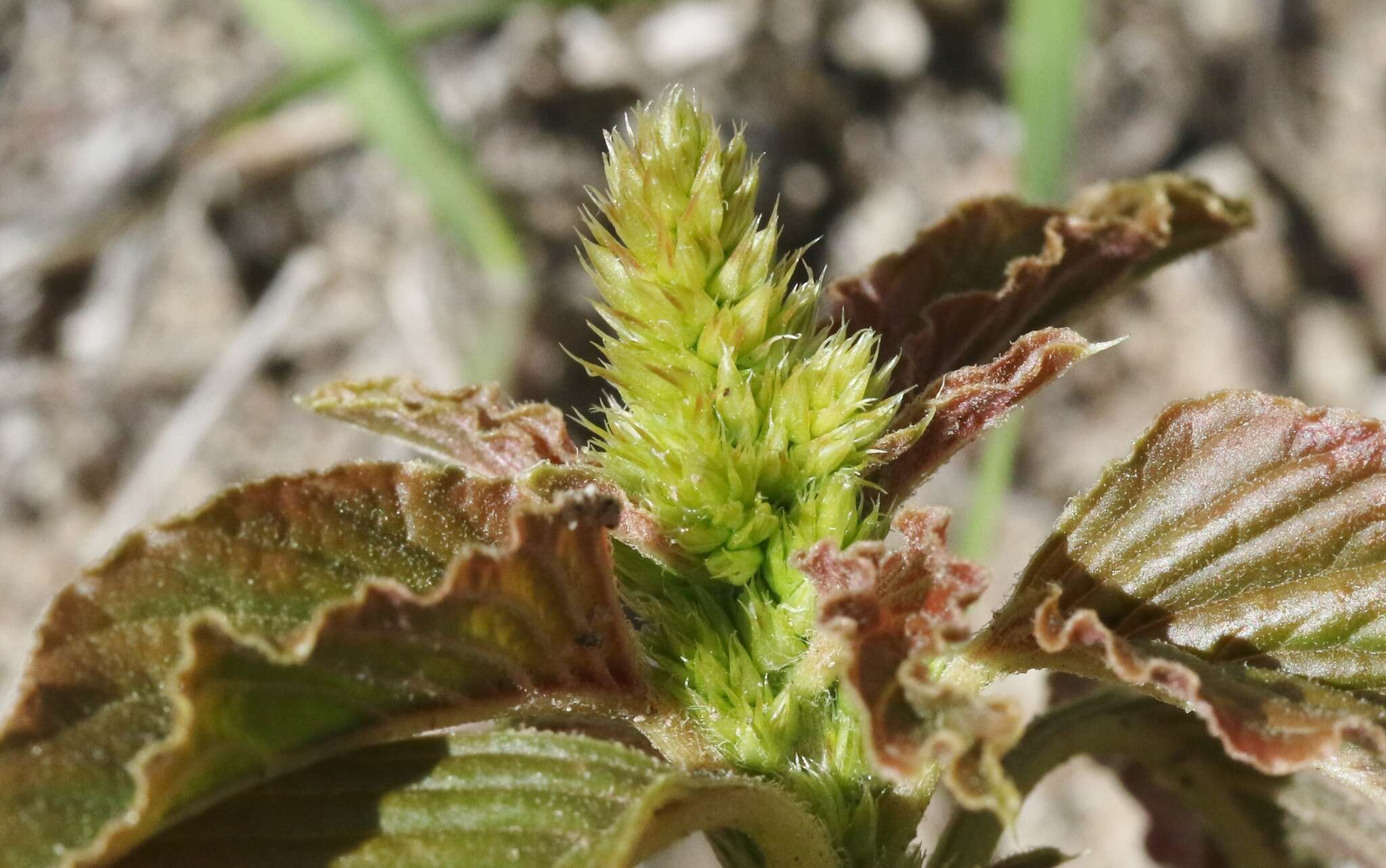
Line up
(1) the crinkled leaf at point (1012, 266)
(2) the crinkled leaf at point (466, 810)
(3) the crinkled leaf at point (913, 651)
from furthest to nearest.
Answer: (1) the crinkled leaf at point (1012, 266)
(2) the crinkled leaf at point (466, 810)
(3) the crinkled leaf at point (913, 651)

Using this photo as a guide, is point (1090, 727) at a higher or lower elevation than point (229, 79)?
lower

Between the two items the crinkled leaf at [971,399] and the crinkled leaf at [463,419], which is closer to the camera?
the crinkled leaf at [971,399]

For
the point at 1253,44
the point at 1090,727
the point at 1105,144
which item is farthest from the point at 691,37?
the point at 1090,727

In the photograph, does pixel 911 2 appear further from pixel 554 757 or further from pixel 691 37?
pixel 554 757

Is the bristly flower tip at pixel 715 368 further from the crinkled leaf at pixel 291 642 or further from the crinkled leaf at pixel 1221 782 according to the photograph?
the crinkled leaf at pixel 1221 782

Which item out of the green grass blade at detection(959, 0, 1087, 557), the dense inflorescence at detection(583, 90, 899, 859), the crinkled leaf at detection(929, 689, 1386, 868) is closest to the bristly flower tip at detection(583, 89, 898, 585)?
the dense inflorescence at detection(583, 90, 899, 859)

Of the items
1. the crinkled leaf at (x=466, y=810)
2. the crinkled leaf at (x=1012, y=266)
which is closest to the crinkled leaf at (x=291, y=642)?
the crinkled leaf at (x=466, y=810)
